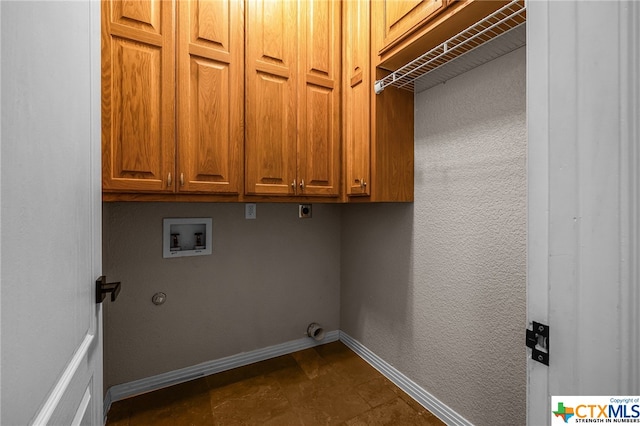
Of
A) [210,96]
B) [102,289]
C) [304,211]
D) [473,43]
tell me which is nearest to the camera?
[102,289]

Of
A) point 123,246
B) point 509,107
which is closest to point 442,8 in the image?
point 509,107

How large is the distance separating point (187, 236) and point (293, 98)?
1081mm

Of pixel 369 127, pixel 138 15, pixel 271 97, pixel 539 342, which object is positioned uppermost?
pixel 138 15

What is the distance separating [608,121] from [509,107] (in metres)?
0.74

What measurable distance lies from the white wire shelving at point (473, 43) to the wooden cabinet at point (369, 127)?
0.06 metres

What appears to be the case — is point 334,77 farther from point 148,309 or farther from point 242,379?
point 242,379

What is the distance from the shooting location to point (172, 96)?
3.95 ft

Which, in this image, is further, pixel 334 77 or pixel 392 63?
pixel 334 77

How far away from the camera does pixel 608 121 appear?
0.48 meters

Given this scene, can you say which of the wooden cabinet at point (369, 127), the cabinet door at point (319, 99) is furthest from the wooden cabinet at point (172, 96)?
the wooden cabinet at point (369, 127)

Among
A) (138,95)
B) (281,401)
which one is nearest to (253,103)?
(138,95)

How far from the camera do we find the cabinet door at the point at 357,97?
4.75 feet

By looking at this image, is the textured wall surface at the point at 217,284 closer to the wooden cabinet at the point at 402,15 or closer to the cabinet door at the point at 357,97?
the cabinet door at the point at 357,97

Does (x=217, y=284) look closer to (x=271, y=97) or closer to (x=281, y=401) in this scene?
(x=281, y=401)
